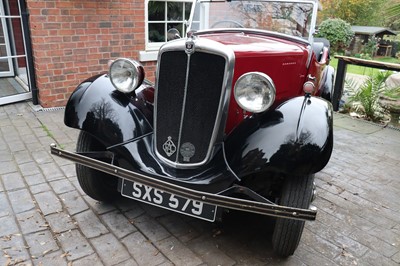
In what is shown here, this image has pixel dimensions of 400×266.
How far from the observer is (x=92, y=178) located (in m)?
2.72

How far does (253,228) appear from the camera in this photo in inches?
106

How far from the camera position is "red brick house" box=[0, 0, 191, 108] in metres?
4.78

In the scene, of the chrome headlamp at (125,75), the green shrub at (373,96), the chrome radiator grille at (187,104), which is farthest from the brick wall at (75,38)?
the green shrub at (373,96)

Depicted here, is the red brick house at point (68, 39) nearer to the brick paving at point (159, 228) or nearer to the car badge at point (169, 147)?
the brick paving at point (159, 228)

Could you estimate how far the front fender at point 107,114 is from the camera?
2.45 meters

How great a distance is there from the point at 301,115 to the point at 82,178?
1724 millimetres

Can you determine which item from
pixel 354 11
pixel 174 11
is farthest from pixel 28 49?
pixel 354 11

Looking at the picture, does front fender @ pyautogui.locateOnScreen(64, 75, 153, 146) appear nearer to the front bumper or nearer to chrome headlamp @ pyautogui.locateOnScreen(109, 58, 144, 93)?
chrome headlamp @ pyautogui.locateOnScreen(109, 58, 144, 93)

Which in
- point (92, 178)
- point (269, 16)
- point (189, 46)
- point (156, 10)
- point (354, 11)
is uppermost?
point (354, 11)

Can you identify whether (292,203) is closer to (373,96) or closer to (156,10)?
A: (373,96)

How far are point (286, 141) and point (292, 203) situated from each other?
0.39 meters

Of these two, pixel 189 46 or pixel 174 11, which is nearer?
pixel 189 46

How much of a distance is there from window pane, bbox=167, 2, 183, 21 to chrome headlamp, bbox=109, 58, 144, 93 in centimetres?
386

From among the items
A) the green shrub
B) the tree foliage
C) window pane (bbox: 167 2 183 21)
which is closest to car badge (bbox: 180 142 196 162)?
window pane (bbox: 167 2 183 21)
